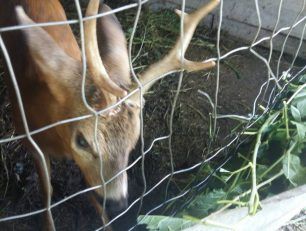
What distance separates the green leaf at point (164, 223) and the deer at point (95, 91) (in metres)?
0.15

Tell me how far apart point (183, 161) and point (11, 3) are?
142 centimetres

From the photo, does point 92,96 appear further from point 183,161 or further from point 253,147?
point 183,161

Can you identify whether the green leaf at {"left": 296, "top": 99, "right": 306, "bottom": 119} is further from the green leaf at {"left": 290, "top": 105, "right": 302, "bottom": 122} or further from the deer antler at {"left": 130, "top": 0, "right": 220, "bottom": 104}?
the deer antler at {"left": 130, "top": 0, "right": 220, "bottom": 104}

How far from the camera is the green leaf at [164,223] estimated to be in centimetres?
216

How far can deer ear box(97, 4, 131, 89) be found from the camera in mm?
2281

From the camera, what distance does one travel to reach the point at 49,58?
2172 millimetres

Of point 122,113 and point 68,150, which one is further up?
point 122,113

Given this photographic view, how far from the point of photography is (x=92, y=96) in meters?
2.12

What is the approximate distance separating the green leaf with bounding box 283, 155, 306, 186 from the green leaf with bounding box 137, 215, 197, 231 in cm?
55

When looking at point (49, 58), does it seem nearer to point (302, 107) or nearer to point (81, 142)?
point (81, 142)

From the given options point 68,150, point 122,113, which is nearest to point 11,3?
point 68,150

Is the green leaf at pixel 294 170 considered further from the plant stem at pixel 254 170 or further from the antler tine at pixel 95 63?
the antler tine at pixel 95 63

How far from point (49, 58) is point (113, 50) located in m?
0.36

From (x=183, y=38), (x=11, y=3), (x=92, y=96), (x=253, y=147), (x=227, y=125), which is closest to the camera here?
(x=183, y=38)
